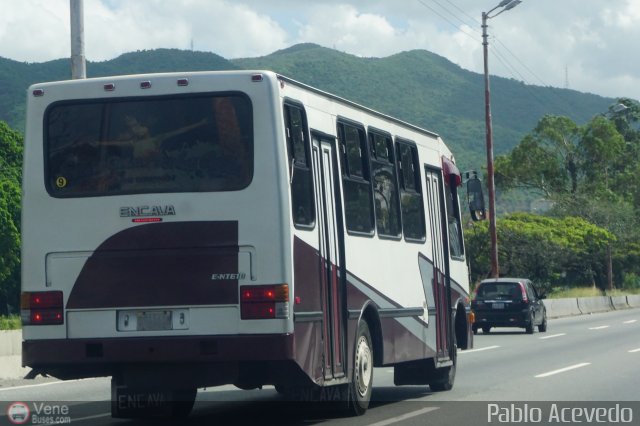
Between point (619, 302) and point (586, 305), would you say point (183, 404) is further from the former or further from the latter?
point (619, 302)

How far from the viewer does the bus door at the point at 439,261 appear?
14797mm

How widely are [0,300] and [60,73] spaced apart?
9119 centimetres

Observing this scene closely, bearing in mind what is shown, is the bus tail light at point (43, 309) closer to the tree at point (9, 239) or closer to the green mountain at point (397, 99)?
the tree at point (9, 239)

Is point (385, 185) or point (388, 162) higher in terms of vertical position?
point (388, 162)

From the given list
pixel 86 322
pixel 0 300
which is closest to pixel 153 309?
pixel 86 322

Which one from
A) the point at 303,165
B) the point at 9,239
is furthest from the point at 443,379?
the point at 9,239

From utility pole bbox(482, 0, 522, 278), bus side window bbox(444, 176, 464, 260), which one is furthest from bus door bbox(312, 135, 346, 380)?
utility pole bbox(482, 0, 522, 278)

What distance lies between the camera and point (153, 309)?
10023 mm

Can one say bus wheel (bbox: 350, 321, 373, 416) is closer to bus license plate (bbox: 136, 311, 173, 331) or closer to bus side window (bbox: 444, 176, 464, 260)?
bus license plate (bbox: 136, 311, 173, 331)

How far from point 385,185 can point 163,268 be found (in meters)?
3.69

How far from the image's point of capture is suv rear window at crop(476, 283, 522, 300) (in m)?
32.8

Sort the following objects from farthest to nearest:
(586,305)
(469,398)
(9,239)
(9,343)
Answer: (9,239), (586,305), (9,343), (469,398)

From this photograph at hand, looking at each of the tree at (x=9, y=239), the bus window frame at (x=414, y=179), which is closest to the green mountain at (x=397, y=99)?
the tree at (x=9, y=239)

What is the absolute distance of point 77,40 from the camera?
61.2 ft
